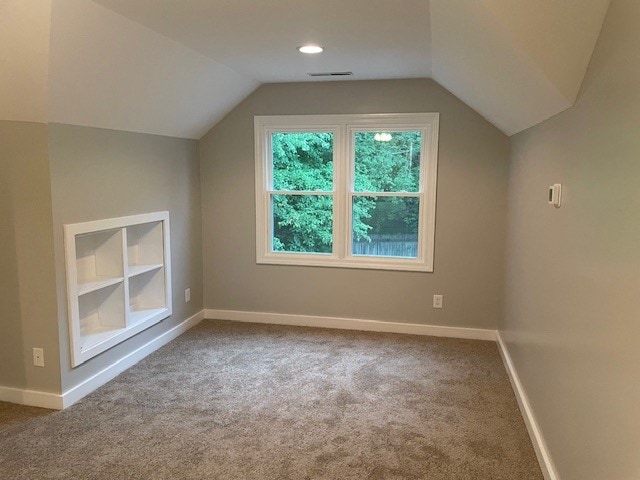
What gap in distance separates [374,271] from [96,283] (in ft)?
7.42

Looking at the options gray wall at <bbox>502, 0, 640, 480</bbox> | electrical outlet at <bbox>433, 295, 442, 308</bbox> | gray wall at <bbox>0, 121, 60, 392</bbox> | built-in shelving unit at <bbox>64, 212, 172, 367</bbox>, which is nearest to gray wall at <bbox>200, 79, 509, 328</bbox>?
electrical outlet at <bbox>433, 295, 442, 308</bbox>

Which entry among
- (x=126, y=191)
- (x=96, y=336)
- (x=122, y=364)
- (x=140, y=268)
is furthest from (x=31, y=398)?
(x=126, y=191)

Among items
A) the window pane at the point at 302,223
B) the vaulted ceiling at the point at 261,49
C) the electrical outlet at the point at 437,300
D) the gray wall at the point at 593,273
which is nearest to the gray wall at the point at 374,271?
the electrical outlet at the point at 437,300

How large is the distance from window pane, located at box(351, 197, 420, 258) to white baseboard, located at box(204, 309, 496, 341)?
24.7 inches

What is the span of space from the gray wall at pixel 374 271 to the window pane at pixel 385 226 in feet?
0.69

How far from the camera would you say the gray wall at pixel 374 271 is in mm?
4094

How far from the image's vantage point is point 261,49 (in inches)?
124

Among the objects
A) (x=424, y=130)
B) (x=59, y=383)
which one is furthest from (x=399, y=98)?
(x=59, y=383)

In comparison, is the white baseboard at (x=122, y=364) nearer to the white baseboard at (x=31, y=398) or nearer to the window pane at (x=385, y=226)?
the white baseboard at (x=31, y=398)

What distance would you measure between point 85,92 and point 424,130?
2607 mm

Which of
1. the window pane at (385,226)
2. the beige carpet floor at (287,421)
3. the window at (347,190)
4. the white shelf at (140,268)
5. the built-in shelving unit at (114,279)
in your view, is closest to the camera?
the beige carpet floor at (287,421)

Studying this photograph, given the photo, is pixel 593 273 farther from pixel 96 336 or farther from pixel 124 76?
pixel 96 336

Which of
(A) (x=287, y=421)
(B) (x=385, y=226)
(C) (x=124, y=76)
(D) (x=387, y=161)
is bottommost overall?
(A) (x=287, y=421)

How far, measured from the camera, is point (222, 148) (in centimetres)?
455
